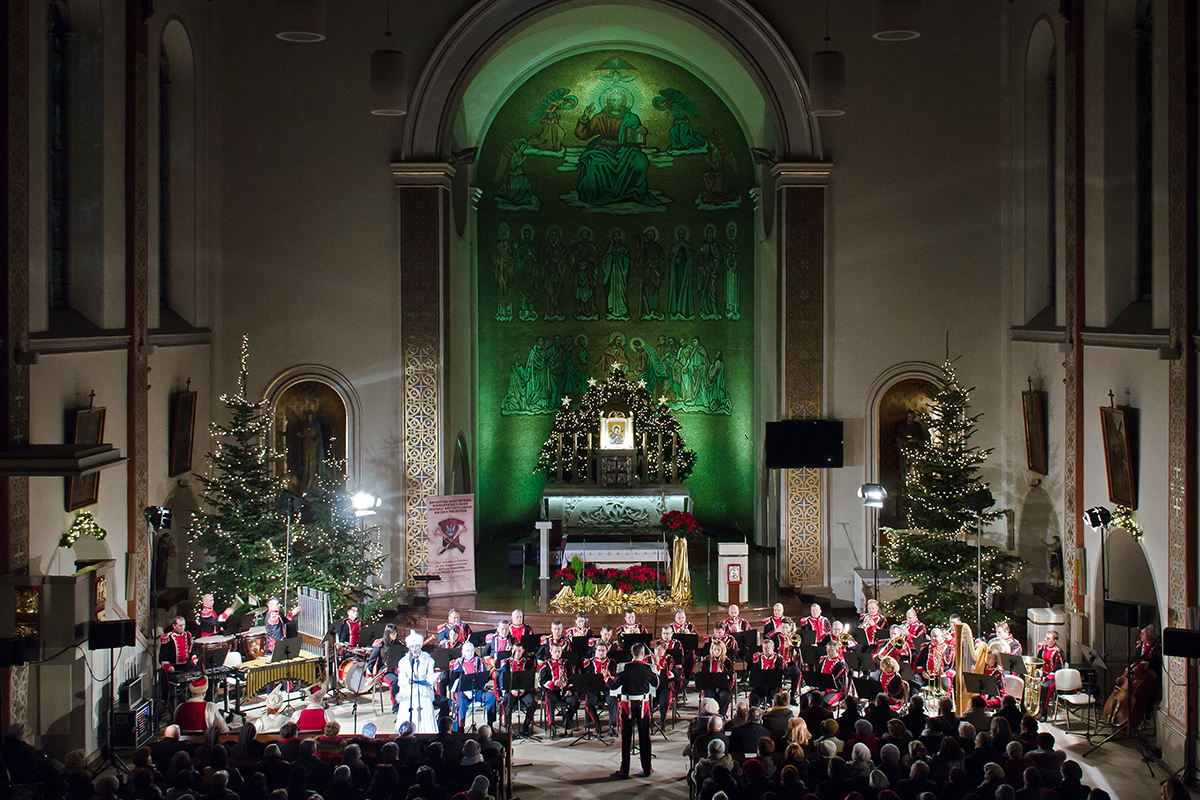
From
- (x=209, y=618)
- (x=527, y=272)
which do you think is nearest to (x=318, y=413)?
(x=209, y=618)

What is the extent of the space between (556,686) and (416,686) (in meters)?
1.83

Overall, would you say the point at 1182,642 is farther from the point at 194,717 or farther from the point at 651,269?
the point at 651,269

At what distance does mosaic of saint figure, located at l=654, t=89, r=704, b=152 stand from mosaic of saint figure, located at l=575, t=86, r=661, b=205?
0.59 metres

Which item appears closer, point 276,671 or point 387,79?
point 387,79

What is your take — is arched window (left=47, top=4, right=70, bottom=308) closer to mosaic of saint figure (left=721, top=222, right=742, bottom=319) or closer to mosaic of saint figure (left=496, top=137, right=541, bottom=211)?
mosaic of saint figure (left=496, top=137, right=541, bottom=211)

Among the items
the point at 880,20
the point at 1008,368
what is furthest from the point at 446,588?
the point at 880,20

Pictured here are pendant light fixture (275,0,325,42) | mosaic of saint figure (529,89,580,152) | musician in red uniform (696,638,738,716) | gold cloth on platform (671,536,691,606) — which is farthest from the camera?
mosaic of saint figure (529,89,580,152)

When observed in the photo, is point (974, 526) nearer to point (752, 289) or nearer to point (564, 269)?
point (752, 289)

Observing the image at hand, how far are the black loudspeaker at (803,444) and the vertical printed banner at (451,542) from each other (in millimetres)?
5035

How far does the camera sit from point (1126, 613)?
14227 millimetres

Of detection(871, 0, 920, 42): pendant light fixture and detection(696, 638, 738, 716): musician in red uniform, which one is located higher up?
detection(871, 0, 920, 42): pendant light fixture

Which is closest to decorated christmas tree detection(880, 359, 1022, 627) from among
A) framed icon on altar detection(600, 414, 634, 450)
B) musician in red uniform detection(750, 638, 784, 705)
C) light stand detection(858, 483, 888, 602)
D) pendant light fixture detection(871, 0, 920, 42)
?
light stand detection(858, 483, 888, 602)

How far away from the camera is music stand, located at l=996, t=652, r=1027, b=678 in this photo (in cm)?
1427

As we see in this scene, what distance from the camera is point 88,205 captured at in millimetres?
15688
